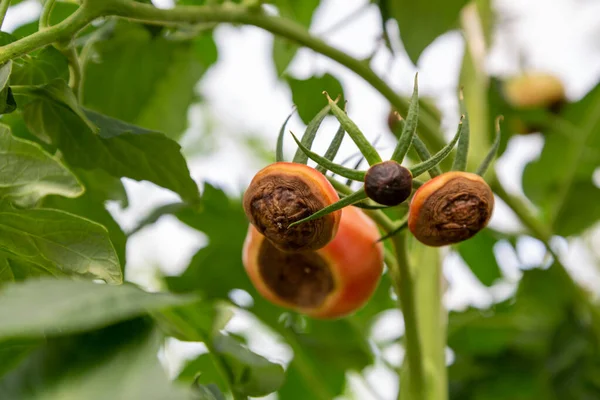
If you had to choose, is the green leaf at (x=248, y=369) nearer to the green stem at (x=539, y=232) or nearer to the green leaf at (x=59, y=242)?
the green leaf at (x=59, y=242)

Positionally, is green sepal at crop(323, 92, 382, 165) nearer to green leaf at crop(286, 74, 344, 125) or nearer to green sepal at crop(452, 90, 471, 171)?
green sepal at crop(452, 90, 471, 171)

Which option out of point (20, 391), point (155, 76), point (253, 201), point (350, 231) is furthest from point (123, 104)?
point (20, 391)

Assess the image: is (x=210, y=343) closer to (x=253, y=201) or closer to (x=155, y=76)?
(x=253, y=201)

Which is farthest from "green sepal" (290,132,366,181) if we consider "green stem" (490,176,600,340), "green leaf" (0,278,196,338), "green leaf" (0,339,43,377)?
"green stem" (490,176,600,340)

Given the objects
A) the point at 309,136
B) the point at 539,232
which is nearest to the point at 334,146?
the point at 309,136

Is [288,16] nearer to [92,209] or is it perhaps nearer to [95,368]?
[92,209]

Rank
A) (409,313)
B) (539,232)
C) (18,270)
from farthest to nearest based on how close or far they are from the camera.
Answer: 1. (539,232)
2. (409,313)
3. (18,270)
